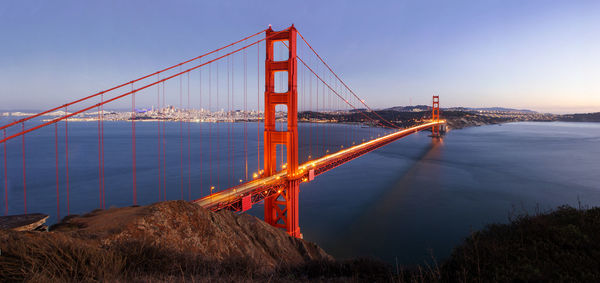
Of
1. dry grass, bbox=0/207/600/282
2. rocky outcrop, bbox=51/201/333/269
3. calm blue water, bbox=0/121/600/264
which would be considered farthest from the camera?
calm blue water, bbox=0/121/600/264

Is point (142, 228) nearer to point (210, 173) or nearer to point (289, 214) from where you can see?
point (289, 214)

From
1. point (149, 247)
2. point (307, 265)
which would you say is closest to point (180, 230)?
point (149, 247)

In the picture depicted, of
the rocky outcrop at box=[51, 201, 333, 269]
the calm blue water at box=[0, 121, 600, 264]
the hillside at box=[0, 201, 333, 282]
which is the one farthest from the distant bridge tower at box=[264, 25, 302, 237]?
the rocky outcrop at box=[51, 201, 333, 269]

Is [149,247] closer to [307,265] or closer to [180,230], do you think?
[180,230]

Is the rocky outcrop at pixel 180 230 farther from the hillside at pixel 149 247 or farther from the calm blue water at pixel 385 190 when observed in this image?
the calm blue water at pixel 385 190

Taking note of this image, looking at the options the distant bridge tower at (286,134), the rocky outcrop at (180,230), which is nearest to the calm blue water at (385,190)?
the distant bridge tower at (286,134)

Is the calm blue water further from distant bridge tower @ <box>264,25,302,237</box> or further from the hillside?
the hillside

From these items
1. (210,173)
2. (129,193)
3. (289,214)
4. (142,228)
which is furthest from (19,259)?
(210,173)
